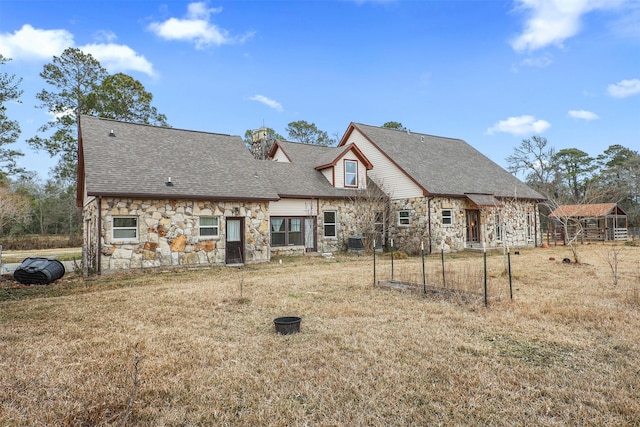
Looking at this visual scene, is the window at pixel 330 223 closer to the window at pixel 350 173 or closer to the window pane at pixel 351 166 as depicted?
the window at pixel 350 173

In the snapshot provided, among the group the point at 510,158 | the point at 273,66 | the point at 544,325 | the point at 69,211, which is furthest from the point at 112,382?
the point at 510,158

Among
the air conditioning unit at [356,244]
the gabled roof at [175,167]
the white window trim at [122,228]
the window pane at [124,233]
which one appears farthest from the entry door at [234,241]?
the air conditioning unit at [356,244]

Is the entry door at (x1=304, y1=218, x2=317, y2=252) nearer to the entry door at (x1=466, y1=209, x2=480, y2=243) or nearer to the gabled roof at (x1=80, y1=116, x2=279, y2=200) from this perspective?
the gabled roof at (x1=80, y1=116, x2=279, y2=200)

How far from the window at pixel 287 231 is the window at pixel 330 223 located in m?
1.31

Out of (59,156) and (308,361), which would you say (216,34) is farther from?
(59,156)

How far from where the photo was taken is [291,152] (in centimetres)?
2205

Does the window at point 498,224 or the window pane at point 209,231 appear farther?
the window at point 498,224

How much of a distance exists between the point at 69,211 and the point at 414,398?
44225 millimetres

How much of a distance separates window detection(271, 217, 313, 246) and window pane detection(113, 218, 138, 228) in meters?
6.11

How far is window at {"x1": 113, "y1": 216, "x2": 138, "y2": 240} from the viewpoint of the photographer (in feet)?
40.8

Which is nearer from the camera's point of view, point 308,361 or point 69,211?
point 308,361

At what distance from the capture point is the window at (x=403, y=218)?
19094 mm

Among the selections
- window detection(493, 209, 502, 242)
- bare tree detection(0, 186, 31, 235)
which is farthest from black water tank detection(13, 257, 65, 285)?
bare tree detection(0, 186, 31, 235)

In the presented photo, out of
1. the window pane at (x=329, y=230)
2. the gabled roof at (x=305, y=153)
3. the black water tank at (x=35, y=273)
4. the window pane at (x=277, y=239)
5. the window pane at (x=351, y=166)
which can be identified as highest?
the gabled roof at (x=305, y=153)
